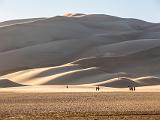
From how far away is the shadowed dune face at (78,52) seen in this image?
92.9m

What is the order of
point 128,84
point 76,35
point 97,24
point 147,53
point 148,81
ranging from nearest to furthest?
1. point 128,84
2. point 148,81
3. point 147,53
4. point 76,35
5. point 97,24

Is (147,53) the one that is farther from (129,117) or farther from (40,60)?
(129,117)

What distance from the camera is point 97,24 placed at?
192m

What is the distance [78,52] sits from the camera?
137 meters

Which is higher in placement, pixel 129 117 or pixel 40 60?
pixel 40 60

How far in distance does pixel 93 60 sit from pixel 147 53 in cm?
1574

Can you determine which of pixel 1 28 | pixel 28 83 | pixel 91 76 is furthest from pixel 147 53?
pixel 1 28

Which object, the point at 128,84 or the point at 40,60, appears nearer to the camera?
the point at 128,84

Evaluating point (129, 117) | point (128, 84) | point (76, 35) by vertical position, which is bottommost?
point (129, 117)

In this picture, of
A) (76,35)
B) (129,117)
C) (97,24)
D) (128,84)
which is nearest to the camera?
(129,117)

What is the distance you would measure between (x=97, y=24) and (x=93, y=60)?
79849mm

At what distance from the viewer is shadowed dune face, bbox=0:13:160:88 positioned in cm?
9288

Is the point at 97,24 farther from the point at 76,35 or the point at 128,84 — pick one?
the point at 128,84

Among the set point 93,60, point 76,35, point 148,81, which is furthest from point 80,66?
point 76,35
